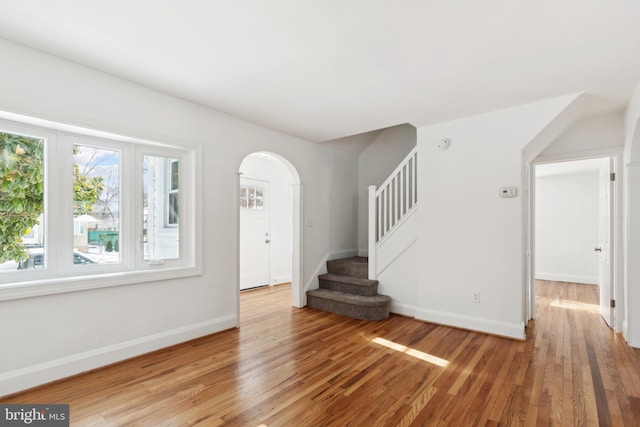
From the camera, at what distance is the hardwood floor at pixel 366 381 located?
1.99m

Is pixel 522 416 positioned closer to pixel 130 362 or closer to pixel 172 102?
Answer: pixel 130 362

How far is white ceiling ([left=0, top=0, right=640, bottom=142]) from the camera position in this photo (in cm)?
181

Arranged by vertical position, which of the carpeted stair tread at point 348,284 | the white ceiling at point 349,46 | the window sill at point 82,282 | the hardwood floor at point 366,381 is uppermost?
Answer: the white ceiling at point 349,46

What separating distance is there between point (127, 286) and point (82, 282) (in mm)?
345

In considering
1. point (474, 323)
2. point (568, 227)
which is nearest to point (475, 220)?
point (474, 323)

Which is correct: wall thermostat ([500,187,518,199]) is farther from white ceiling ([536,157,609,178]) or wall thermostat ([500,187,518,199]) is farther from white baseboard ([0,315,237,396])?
white baseboard ([0,315,237,396])

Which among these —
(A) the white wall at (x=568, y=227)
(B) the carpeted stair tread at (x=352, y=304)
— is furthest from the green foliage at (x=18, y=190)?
(A) the white wall at (x=568, y=227)

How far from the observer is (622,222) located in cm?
342

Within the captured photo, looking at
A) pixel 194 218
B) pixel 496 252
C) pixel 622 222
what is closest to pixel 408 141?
pixel 496 252

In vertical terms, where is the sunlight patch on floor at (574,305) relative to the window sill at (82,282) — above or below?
below

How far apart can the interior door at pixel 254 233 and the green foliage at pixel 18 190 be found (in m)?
3.32

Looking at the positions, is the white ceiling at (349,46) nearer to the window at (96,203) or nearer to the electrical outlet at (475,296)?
the window at (96,203)

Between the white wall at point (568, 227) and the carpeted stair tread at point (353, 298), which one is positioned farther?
the white wall at point (568, 227)

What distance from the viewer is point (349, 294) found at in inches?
173
